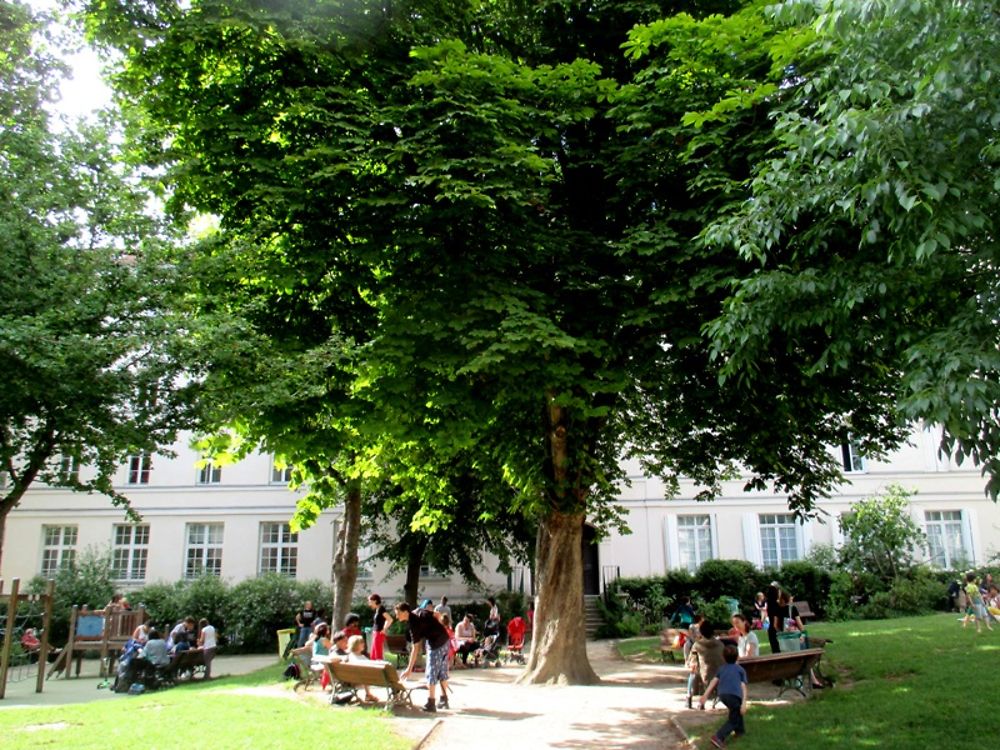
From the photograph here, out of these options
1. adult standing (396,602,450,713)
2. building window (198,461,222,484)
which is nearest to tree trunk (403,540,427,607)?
building window (198,461,222,484)

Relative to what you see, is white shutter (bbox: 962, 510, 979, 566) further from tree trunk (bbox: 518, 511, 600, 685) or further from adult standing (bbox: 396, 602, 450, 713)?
adult standing (bbox: 396, 602, 450, 713)

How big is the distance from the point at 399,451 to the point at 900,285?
10.8 m

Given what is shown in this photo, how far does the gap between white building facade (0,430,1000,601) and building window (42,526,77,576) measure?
0.04m

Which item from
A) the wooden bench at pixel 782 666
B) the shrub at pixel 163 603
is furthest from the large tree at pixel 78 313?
the shrub at pixel 163 603

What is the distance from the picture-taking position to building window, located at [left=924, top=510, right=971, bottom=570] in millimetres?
30375

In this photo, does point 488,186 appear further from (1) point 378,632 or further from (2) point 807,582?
(2) point 807,582

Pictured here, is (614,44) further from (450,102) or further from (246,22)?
(246,22)

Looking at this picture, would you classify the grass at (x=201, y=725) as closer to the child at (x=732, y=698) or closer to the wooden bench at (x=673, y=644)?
the child at (x=732, y=698)

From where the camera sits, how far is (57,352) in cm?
836

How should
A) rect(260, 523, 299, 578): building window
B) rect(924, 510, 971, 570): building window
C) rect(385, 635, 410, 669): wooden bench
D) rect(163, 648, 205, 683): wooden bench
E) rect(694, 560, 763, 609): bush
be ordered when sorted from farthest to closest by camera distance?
1. rect(260, 523, 299, 578): building window
2. rect(924, 510, 971, 570): building window
3. rect(694, 560, 763, 609): bush
4. rect(385, 635, 410, 669): wooden bench
5. rect(163, 648, 205, 683): wooden bench

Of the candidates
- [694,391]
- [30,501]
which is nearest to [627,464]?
[694,391]

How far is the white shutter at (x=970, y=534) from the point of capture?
100 ft

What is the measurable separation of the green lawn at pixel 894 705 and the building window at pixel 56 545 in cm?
2933

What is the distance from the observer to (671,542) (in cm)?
3131
